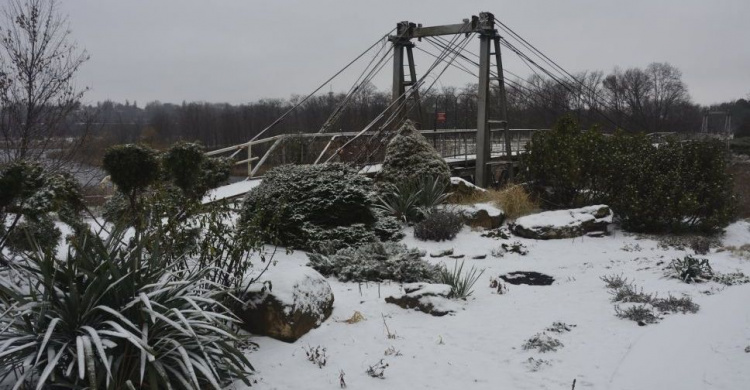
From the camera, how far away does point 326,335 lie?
14.1ft

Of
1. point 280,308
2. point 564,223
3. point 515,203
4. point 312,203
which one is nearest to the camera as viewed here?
point 280,308

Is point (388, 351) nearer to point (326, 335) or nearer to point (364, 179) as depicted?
point (326, 335)

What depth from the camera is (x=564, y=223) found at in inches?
331

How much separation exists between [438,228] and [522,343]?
3890 millimetres

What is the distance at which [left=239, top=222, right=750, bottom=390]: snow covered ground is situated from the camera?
3.53 m

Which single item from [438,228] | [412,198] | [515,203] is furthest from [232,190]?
[515,203]

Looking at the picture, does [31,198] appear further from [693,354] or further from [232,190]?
[232,190]

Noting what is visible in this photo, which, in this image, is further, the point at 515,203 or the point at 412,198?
the point at 515,203

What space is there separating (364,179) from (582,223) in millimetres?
3625

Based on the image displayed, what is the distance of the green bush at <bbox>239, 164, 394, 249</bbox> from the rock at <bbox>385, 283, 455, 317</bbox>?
213 cm

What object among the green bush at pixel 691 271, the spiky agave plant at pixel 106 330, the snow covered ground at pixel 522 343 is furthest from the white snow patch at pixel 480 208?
the spiky agave plant at pixel 106 330

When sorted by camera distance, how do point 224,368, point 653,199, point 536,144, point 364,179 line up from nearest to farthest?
point 224,368
point 364,179
point 653,199
point 536,144

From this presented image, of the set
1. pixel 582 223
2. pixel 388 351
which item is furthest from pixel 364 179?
pixel 388 351

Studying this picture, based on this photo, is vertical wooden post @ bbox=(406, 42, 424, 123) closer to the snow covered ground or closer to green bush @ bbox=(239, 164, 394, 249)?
green bush @ bbox=(239, 164, 394, 249)
